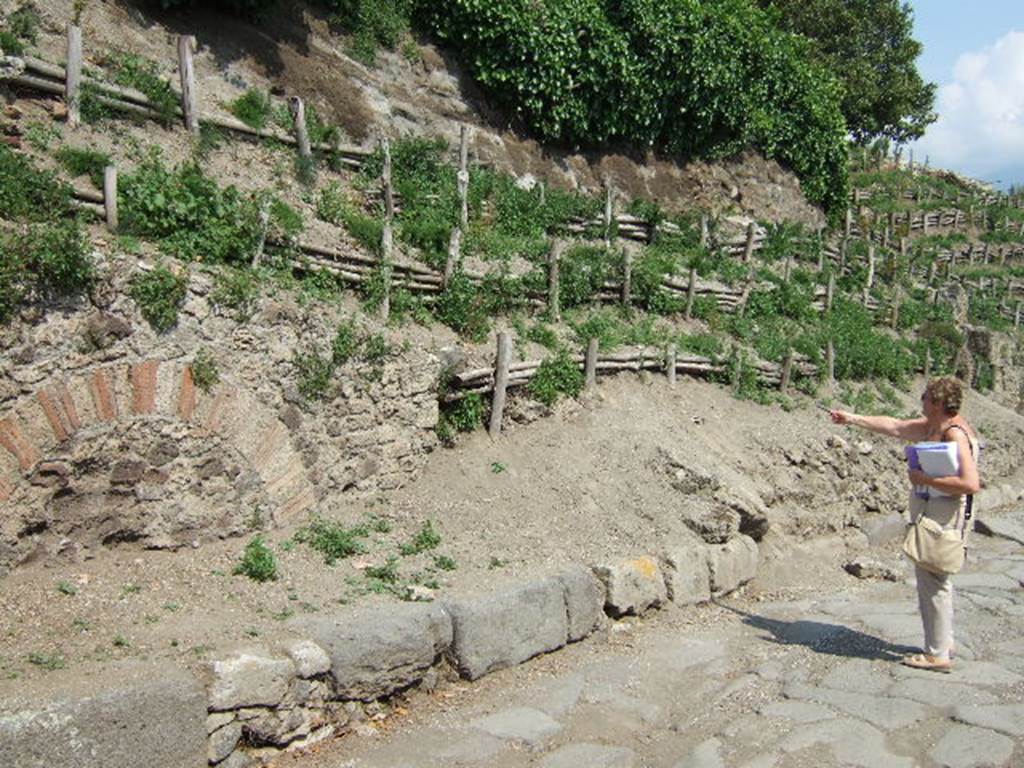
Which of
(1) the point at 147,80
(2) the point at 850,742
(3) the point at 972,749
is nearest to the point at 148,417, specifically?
(2) the point at 850,742

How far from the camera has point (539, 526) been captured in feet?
25.2

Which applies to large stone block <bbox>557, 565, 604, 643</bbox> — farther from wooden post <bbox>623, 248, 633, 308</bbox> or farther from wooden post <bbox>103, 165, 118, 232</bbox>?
wooden post <bbox>623, 248, 633, 308</bbox>

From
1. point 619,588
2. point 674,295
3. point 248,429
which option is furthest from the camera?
point 674,295

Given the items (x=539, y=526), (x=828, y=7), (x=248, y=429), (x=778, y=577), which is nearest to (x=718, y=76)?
(x=778, y=577)

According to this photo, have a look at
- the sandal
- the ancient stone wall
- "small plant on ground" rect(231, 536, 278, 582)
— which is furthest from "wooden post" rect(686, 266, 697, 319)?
"small plant on ground" rect(231, 536, 278, 582)

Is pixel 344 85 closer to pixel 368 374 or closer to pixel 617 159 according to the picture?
pixel 617 159

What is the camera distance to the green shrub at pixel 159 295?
617cm

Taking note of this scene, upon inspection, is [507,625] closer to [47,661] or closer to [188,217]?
[47,661]

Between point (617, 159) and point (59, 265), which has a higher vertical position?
point (617, 159)

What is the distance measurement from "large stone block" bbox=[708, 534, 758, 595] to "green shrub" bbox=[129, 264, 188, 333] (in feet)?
15.2

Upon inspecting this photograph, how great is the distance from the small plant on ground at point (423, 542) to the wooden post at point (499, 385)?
1770 mm

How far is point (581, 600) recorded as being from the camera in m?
6.84

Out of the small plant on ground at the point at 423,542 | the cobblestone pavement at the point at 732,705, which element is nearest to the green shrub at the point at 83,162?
the small plant on ground at the point at 423,542

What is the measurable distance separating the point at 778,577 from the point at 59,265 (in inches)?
257
